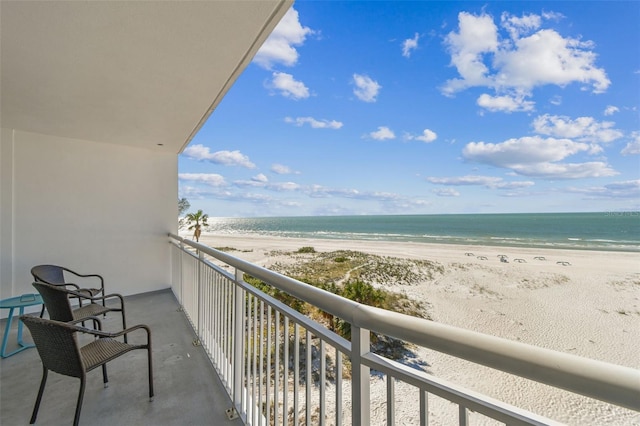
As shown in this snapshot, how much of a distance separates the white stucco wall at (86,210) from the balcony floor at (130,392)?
1383 millimetres

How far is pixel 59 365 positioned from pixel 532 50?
23.9 m

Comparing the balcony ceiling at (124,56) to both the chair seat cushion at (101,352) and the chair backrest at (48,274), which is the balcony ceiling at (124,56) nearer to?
the chair backrest at (48,274)

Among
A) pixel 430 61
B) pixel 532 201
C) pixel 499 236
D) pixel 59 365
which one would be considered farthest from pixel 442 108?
pixel 59 365

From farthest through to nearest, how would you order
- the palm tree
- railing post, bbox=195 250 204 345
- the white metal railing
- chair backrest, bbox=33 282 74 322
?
the palm tree
railing post, bbox=195 250 204 345
chair backrest, bbox=33 282 74 322
the white metal railing

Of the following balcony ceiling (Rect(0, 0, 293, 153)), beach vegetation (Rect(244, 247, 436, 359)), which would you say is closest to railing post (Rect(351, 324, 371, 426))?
balcony ceiling (Rect(0, 0, 293, 153))

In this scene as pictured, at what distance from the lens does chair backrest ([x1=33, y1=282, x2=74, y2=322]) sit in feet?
7.04

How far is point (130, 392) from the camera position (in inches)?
80.1

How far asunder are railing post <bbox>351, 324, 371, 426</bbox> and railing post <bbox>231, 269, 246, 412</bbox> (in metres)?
1.07

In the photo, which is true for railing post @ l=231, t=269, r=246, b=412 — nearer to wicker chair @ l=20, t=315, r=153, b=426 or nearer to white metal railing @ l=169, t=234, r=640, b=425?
white metal railing @ l=169, t=234, r=640, b=425

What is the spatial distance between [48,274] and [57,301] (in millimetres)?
1142

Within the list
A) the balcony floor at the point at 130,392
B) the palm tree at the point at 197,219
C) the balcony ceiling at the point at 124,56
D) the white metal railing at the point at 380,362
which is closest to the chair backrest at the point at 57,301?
the balcony floor at the point at 130,392

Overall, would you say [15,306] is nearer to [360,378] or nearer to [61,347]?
[61,347]

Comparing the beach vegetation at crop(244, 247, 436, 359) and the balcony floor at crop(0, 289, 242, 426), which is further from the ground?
the balcony floor at crop(0, 289, 242, 426)

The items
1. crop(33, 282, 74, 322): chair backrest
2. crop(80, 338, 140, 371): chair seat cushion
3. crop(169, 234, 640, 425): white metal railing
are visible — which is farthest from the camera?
crop(33, 282, 74, 322): chair backrest
